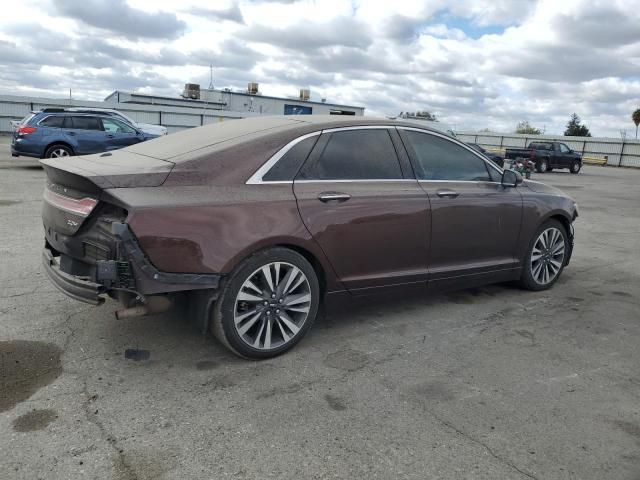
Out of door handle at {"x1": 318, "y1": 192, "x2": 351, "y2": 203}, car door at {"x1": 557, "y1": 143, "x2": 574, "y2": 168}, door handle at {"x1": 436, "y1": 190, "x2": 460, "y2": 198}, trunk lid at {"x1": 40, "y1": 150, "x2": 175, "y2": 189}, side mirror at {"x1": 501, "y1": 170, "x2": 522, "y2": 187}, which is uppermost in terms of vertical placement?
car door at {"x1": 557, "y1": 143, "x2": 574, "y2": 168}

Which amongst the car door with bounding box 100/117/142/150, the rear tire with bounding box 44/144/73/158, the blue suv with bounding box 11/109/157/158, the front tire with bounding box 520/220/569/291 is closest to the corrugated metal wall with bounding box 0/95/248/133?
the car door with bounding box 100/117/142/150

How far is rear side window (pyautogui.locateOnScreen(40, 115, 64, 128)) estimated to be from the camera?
1437 cm

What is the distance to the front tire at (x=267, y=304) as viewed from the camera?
3525 mm

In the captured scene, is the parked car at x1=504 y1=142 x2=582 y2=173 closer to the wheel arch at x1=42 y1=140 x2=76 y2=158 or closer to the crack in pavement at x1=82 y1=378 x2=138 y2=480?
the wheel arch at x1=42 y1=140 x2=76 y2=158

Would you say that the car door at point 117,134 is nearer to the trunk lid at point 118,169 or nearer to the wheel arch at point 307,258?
the trunk lid at point 118,169

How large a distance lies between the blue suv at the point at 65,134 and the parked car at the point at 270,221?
11.6 meters

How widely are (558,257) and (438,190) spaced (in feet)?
6.71

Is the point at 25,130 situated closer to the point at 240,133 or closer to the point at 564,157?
the point at 240,133

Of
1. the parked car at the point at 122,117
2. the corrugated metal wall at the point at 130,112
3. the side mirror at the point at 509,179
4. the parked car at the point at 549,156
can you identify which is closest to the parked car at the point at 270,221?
the side mirror at the point at 509,179

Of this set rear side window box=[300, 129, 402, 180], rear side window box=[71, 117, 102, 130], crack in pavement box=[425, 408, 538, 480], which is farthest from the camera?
rear side window box=[71, 117, 102, 130]

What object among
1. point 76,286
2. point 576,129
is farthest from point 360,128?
point 576,129

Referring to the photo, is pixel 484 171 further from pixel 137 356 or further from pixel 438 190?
pixel 137 356

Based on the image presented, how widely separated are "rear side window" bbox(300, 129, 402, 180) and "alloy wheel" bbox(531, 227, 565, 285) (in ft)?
6.63

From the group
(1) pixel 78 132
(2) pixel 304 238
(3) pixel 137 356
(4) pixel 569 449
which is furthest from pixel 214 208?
(1) pixel 78 132
